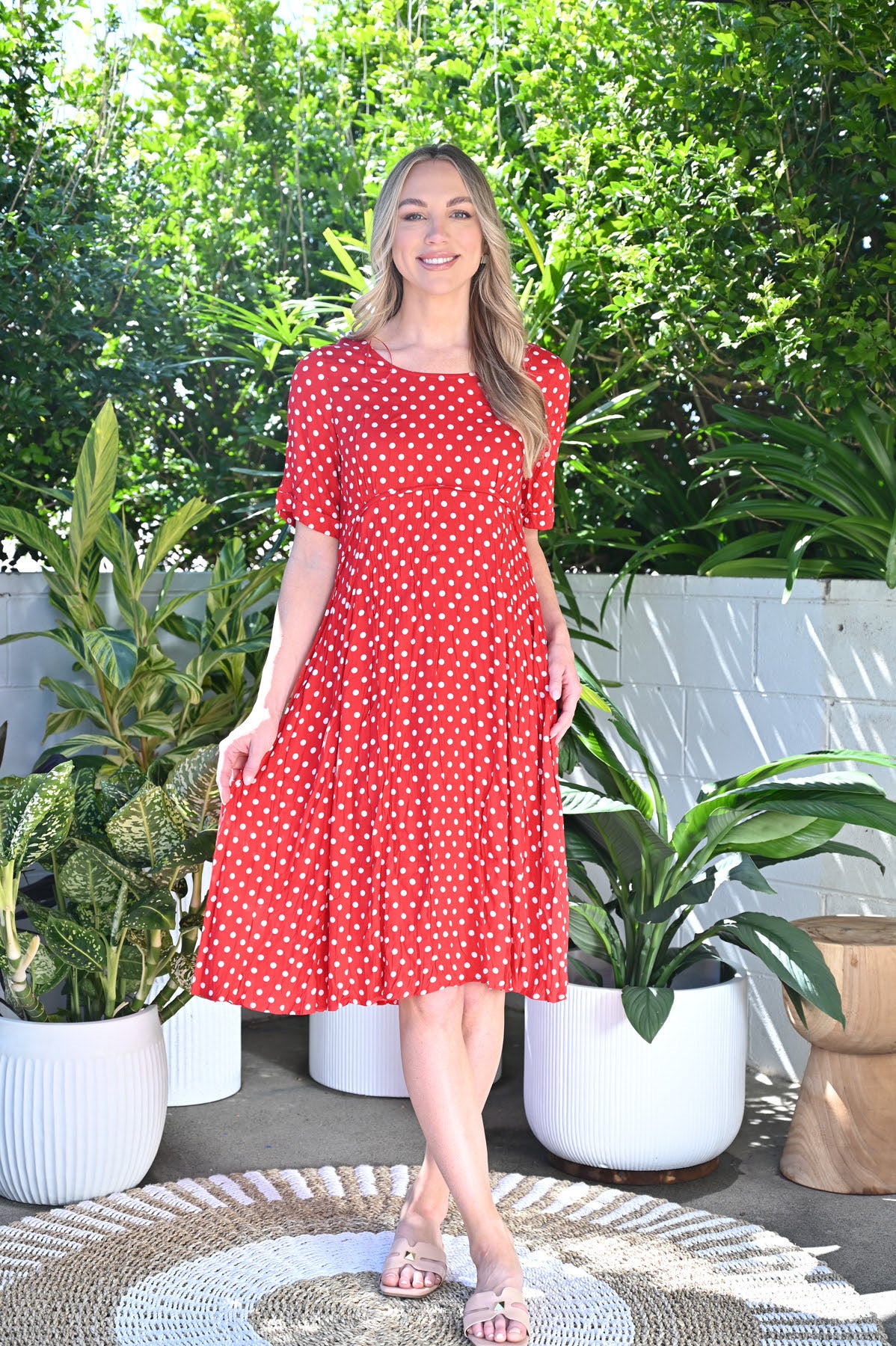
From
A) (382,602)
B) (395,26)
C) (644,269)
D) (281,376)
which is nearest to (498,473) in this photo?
(382,602)

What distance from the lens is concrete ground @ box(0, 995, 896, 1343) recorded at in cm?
217

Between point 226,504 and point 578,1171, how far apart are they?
2.04m


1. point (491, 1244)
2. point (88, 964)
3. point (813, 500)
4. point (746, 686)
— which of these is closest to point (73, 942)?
point (88, 964)

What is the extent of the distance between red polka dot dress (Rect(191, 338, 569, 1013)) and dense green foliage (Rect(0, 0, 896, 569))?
974 mm

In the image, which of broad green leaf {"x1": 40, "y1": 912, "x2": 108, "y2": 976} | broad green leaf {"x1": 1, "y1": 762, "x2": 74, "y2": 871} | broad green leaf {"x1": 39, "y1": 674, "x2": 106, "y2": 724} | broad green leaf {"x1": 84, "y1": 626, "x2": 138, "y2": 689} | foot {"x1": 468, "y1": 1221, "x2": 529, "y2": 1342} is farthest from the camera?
broad green leaf {"x1": 39, "y1": 674, "x2": 106, "y2": 724}

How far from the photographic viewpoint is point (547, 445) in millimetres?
2055

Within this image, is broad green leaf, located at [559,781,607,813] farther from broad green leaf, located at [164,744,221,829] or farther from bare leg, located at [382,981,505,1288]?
broad green leaf, located at [164,744,221,829]

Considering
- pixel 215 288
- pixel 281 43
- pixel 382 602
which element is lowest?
pixel 382 602

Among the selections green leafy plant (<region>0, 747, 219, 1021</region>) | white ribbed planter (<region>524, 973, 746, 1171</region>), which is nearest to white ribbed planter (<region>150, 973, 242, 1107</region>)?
green leafy plant (<region>0, 747, 219, 1021</region>)

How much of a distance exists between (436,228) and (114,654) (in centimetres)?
110

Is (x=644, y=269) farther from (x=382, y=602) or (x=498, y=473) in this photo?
(x=382, y=602)

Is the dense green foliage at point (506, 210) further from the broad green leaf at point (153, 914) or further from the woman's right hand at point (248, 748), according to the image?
the woman's right hand at point (248, 748)

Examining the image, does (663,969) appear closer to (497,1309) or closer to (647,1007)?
(647,1007)

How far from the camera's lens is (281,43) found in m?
3.96
